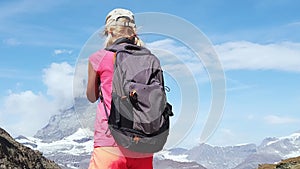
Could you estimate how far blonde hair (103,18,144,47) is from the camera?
601 centimetres

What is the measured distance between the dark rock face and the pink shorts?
5442 centimetres

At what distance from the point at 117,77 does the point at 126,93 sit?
8.9 inches

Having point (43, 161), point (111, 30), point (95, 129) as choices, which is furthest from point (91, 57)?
point (43, 161)

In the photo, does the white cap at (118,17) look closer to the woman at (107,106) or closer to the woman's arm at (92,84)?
the woman at (107,106)

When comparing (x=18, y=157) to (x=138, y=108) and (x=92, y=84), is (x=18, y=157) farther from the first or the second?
(x=138, y=108)

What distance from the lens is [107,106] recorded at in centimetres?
561

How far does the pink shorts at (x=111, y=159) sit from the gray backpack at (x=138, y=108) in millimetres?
133

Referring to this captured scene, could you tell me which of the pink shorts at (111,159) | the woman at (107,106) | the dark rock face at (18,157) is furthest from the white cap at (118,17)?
the dark rock face at (18,157)

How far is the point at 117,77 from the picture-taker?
559 cm

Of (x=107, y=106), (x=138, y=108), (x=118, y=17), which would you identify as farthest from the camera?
(x=118, y=17)

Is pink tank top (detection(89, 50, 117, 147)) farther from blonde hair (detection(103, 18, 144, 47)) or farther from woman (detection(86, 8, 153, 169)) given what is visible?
blonde hair (detection(103, 18, 144, 47))

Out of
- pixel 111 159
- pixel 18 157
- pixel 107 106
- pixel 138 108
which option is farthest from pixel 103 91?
pixel 18 157

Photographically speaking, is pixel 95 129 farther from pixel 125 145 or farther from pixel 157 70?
pixel 157 70

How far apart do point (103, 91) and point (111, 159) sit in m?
0.75
